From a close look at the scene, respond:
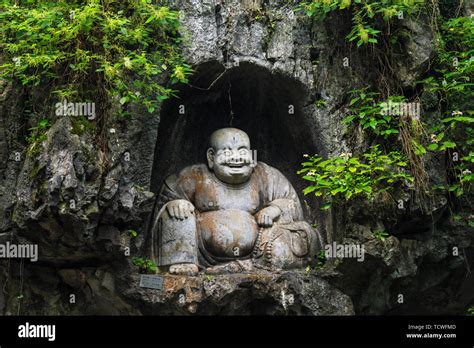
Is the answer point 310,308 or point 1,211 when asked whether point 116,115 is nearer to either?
point 1,211

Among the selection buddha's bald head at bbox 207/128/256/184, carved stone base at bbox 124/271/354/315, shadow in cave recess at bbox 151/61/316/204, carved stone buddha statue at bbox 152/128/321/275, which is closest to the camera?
carved stone base at bbox 124/271/354/315

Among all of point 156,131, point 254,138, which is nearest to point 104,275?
point 156,131

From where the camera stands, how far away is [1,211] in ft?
40.5

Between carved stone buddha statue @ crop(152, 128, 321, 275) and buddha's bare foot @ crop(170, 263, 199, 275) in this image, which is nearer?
buddha's bare foot @ crop(170, 263, 199, 275)

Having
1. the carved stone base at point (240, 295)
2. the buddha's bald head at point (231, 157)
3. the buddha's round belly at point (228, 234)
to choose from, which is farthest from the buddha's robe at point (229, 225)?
the carved stone base at point (240, 295)

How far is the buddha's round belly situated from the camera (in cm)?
1284

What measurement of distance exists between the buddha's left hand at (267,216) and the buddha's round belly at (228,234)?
14cm

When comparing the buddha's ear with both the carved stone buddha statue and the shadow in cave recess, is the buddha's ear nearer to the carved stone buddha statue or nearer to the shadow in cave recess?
the carved stone buddha statue

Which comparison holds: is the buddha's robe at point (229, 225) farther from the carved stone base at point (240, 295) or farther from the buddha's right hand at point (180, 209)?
the carved stone base at point (240, 295)

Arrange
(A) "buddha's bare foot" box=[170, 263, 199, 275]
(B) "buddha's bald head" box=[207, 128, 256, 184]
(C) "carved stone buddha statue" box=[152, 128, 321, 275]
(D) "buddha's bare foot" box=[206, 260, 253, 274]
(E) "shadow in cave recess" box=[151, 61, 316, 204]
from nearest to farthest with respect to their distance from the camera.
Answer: (A) "buddha's bare foot" box=[170, 263, 199, 275] < (D) "buddha's bare foot" box=[206, 260, 253, 274] < (C) "carved stone buddha statue" box=[152, 128, 321, 275] < (B) "buddha's bald head" box=[207, 128, 256, 184] < (E) "shadow in cave recess" box=[151, 61, 316, 204]

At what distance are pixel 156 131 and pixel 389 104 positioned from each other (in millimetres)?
3050

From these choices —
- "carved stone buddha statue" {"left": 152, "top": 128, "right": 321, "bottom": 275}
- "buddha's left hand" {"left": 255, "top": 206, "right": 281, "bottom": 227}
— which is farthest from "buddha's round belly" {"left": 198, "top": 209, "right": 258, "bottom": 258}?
"buddha's left hand" {"left": 255, "top": 206, "right": 281, "bottom": 227}

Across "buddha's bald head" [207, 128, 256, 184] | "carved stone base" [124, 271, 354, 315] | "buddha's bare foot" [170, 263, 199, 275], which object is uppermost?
"buddha's bald head" [207, 128, 256, 184]

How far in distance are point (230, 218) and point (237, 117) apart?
5.99 feet
